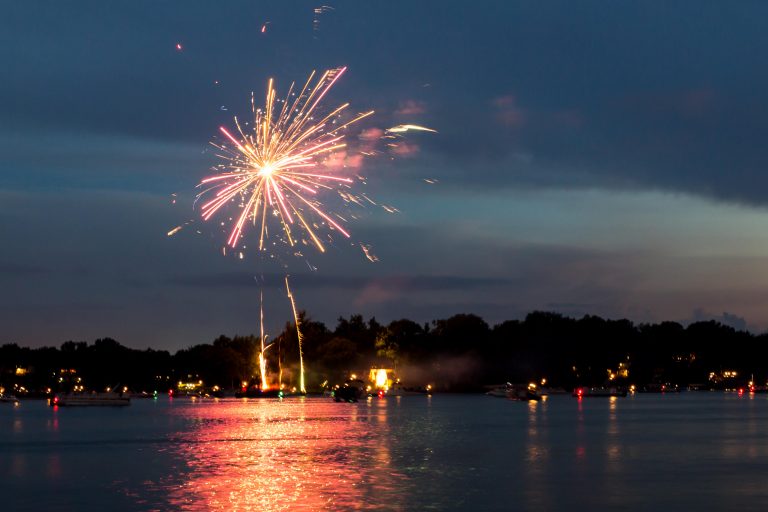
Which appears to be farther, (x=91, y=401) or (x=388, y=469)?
(x=91, y=401)

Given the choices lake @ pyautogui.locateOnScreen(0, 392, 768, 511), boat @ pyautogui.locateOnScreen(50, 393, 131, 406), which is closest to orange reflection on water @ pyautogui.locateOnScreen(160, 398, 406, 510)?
lake @ pyautogui.locateOnScreen(0, 392, 768, 511)

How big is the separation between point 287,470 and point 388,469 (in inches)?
183

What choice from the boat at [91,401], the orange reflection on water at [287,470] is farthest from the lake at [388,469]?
the boat at [91,401]

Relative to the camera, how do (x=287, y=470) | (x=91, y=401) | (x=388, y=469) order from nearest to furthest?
(x=287, y=470) < (x=388, y=469) < (x=91, y=401)

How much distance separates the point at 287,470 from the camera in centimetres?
5006

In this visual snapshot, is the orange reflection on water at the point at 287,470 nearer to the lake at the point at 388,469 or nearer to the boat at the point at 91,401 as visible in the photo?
the lake at the point at 388,469

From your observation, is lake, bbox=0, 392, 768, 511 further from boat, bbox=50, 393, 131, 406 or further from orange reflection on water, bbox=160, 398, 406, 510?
boat, bbox=50, 393, 131, 406

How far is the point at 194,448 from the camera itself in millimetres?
67250

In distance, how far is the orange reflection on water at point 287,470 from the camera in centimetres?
3903

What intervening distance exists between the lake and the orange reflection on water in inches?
3.4

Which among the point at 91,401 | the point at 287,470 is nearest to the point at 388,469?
the point at 287,470

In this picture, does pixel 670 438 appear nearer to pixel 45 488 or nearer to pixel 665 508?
pixel 665 508

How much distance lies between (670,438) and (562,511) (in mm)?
41958

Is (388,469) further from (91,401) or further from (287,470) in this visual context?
(91,401)
